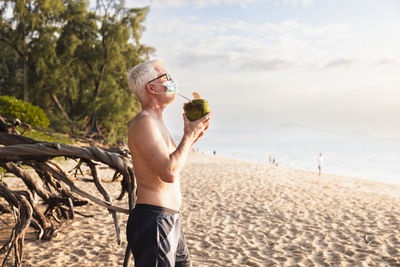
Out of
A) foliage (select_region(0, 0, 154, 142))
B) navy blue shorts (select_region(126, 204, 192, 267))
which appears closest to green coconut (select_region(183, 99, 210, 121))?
navy blue shorts (select_region(126, 204, 192, 267))

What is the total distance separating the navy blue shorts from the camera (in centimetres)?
223

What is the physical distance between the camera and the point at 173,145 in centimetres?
249

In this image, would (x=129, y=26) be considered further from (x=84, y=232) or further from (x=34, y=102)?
(x=84, y=232)

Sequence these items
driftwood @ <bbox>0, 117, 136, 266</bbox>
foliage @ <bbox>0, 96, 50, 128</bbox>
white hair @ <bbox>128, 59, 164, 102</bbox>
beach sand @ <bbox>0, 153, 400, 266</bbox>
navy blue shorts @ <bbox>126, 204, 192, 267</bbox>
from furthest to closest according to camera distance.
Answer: foliage @ <bbox>0, 96, 50, 128</bbox>
beach sand @ <bbox>0, 153, 400, 266</bbox>
driftwood @ <bbox>0, 117, 136, 266</bbox>
white hair @ <bbox>128, 59, 164, 102</bbox>
navy blue shorts @ <bbox>126, 204, 192, 267</bbox>

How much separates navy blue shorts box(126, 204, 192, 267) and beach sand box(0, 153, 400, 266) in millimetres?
3504

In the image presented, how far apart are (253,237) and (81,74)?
29.9 meters

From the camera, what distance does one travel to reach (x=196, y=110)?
7.67 feet

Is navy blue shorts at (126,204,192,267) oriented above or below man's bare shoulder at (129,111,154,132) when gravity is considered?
below

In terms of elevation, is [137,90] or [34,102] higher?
[34,102]

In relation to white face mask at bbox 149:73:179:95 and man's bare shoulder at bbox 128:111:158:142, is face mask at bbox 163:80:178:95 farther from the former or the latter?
man's bare shoulder at bbox 128:111:158:142

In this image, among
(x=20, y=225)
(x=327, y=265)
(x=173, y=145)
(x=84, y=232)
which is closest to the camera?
(x=173, y=145)

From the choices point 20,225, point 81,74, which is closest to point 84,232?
point 20,225

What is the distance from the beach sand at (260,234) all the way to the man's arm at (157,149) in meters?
3.91

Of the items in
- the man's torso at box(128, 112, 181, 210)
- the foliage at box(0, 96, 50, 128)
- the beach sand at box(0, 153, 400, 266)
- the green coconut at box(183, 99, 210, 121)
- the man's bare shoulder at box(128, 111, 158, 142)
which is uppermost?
the foliage at box(0, 96, 50, 128)
